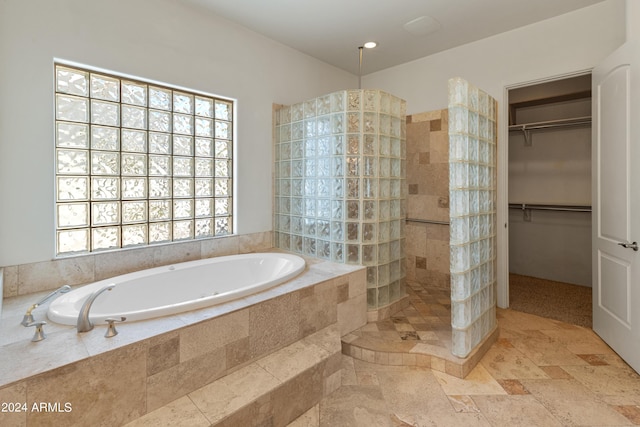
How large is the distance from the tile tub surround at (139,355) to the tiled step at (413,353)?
1.40 feet

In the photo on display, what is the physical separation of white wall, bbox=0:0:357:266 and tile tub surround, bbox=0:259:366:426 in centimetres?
60

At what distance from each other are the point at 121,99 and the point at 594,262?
3786mm

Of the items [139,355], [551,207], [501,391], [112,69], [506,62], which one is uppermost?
[506,62]

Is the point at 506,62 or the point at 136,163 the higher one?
the point at 506,62

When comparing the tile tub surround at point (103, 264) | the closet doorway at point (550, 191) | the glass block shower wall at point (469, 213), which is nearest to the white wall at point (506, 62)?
the glass block shower wall at point (469, 213)

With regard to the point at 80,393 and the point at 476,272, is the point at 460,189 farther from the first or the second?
the point at 80,393

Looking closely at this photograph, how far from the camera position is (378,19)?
271cm

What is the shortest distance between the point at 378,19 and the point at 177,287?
2.73 meters

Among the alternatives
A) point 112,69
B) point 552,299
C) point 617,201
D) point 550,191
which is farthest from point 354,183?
point 550,191

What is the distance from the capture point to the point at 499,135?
2969mm

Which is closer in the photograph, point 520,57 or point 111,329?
point 111,329

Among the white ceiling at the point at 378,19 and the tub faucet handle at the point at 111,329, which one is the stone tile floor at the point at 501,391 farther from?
the white ceiling at the point at 378,19

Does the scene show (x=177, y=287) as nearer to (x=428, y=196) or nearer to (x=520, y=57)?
(x=428, y=196)

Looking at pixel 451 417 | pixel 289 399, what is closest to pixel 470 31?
pixel 451 417
